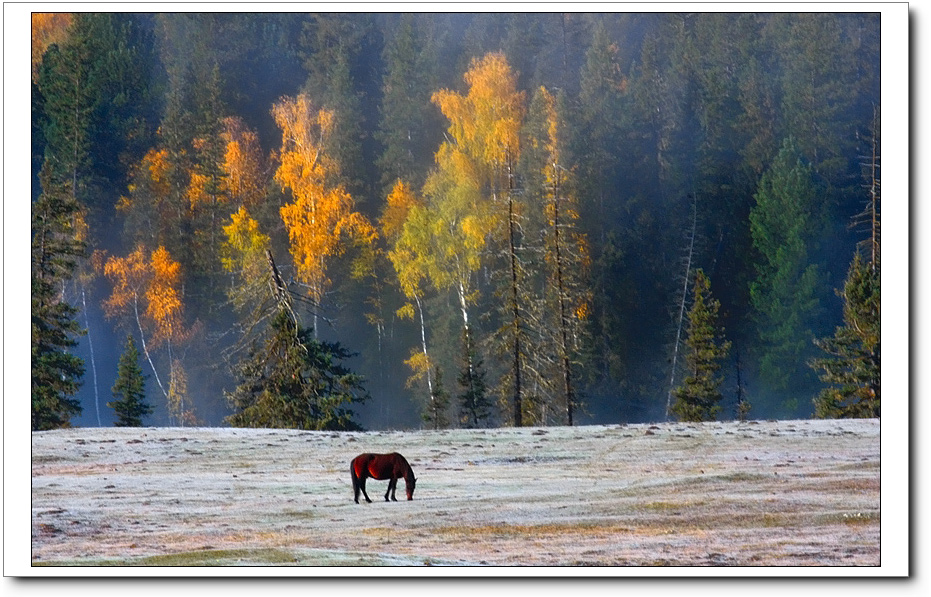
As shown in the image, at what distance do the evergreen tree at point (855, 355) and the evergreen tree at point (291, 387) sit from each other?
13.5ft

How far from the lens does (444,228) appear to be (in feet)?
34.4

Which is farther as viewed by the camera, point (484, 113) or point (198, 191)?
point (198, 191)

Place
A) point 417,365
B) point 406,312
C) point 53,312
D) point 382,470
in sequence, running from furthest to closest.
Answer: point 406,312 → point 417,365 → point 53,312 → point 382,470

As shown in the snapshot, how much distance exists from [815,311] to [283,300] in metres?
4.74

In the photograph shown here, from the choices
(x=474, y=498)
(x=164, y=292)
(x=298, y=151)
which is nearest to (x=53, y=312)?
(x=164, y=292)

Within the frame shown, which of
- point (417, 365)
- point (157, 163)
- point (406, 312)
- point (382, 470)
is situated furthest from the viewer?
point (157, 163)

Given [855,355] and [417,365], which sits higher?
[855,355]

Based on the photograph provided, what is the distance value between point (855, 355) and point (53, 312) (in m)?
6.63

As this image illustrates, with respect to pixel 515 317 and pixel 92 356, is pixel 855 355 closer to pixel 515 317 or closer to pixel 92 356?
pixel 515 317

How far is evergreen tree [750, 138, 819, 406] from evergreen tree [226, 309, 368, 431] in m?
3.76

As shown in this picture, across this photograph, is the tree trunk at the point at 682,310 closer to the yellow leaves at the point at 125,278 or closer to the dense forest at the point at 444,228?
the dense forest at the point at 444,228

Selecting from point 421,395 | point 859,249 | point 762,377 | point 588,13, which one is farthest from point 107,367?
point 859,249

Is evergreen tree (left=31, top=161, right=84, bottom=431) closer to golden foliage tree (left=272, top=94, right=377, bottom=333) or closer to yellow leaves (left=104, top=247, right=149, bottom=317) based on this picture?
yellow leaves (left=104, top=247, right=149, bottom=317)
